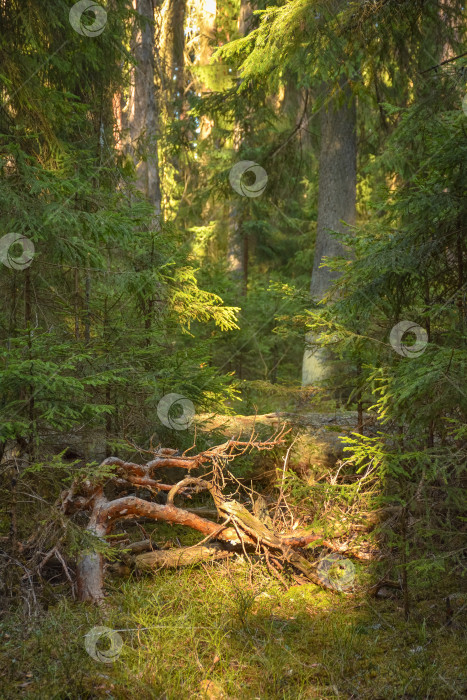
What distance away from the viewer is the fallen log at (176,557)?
5.18 meters

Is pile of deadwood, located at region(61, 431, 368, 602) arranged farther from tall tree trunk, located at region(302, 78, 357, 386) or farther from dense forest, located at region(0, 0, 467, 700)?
tall tree trunk, located at region(302, 78, 357, 386)

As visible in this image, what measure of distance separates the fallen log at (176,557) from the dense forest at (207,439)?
21 mm

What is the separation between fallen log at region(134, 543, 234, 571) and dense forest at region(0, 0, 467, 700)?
2 centimetres

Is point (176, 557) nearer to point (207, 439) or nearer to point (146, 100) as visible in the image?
point (207, 439)

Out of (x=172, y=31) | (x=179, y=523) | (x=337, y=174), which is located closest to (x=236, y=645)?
(x=179, y=523)

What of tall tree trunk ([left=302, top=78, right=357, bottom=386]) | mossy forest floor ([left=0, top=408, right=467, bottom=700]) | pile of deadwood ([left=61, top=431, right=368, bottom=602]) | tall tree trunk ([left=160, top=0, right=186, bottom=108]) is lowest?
mossy forest floor ([left=0, top=408, right=467, bottom=700])

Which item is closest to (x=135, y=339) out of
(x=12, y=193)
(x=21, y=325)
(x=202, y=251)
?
(x=21, y=325)

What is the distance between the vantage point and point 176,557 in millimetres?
5262

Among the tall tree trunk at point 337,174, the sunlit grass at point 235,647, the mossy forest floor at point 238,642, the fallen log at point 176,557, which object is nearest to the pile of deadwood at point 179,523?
the fallen log at point 176,557

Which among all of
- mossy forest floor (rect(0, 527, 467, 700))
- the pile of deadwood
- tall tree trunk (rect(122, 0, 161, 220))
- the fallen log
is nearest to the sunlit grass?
mossy forest floor (rect(0, 527, 467, 700))

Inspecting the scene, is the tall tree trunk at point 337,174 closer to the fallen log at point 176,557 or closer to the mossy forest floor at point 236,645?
the fallen log at point 176,557

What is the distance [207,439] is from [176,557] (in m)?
1.77

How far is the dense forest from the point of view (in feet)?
12.9

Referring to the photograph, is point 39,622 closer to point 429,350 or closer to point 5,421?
point 5,421
